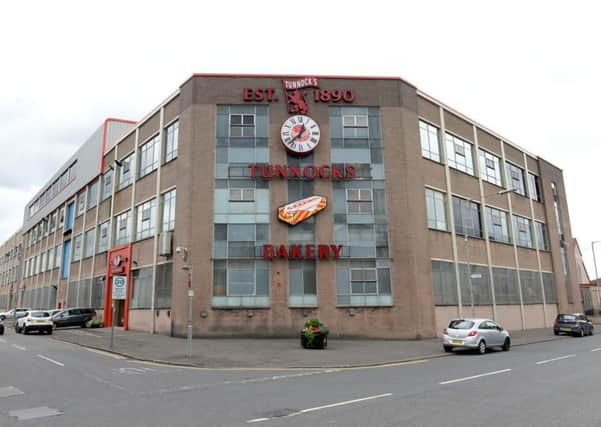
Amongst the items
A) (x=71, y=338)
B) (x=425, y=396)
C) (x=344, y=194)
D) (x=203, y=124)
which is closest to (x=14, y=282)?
(x=71, y=338)

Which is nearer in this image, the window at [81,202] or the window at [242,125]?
the window at [242,125]

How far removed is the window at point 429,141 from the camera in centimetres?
3039

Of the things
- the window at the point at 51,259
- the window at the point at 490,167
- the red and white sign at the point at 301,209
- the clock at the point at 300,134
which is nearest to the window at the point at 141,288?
the red and white sign at the point at 301,209

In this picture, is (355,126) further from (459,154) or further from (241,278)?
(241,278)

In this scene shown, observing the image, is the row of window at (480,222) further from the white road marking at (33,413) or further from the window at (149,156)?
the white road marking at (33,413)

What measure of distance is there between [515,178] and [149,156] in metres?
29.9

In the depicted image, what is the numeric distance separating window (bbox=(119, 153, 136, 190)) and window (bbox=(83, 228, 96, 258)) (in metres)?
6.69

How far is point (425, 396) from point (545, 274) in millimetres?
35738

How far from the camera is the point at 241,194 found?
27.0 meters

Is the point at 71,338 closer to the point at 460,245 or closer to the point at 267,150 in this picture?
the point at 267,150

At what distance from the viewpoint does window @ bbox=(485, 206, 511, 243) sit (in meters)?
34.8

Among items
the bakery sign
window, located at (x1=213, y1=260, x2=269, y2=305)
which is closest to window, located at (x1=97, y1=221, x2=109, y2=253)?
window, located at (x1=213, y1=260, x2=269, y2=305)

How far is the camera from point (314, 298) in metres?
25.9

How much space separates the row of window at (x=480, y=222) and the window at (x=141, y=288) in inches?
723
